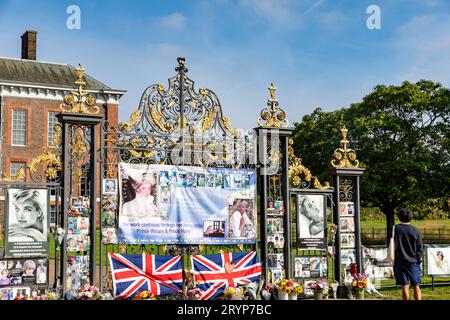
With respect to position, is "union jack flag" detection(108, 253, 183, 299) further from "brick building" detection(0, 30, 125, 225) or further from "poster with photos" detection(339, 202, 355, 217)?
"brick building" detection(0, 30, 125, 225)

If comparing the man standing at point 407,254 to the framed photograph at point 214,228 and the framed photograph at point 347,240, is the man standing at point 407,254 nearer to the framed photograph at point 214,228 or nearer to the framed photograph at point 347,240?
the framed photograph at point 214,228

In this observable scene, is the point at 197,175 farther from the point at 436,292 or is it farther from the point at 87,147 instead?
the point at 436,292

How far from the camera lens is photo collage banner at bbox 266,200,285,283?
627 inches

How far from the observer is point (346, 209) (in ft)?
56.5

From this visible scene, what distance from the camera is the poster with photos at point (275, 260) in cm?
1588

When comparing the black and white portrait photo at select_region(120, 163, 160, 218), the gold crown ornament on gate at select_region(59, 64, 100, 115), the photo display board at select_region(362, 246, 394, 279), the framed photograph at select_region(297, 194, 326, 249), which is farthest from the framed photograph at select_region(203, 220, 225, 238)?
the photo display board at select_region(362, 246, 394, 279)

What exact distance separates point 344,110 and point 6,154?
2248 cm

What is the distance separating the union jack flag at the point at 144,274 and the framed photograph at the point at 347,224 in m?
4.69

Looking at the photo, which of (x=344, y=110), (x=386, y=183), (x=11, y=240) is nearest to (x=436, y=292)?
(x=11, y=240)

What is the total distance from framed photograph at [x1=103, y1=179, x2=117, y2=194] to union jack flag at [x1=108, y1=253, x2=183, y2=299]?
1382 millimetres

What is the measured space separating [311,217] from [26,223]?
6892mm

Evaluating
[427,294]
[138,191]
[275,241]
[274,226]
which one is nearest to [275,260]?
[275,241]

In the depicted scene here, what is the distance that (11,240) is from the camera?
44.1 ft

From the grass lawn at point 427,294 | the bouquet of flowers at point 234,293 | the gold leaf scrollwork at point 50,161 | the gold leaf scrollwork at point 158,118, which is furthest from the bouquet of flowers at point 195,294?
the grass lawn at point 427,294
